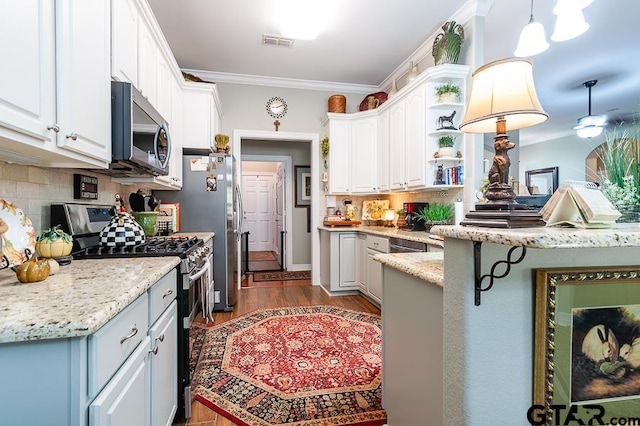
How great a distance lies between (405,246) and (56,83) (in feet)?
8.75

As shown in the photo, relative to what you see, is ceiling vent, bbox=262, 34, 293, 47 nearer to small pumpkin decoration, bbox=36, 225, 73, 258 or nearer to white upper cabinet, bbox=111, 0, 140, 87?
white upper cabinet, bbox=111, 0, 140, 87

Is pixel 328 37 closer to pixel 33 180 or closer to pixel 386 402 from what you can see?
pixel 33 180

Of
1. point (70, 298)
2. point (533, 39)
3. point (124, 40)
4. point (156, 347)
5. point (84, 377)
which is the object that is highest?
point (533, 39)

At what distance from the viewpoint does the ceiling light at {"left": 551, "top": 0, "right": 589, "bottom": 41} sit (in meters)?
2.02

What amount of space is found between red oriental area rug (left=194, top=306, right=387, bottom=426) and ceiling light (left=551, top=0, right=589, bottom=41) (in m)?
2.59

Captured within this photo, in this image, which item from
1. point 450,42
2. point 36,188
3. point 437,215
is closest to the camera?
point 36,188

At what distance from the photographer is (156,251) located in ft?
5.71

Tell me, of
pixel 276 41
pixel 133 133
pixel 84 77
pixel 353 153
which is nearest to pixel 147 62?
pixel 133 133

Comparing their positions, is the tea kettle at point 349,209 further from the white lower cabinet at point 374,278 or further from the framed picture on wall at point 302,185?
the framed picture on wall at point 302,185

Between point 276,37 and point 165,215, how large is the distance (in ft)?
7.06


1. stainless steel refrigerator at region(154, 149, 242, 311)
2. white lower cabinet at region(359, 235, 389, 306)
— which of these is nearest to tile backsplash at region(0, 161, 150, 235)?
stainless steel refrigerator at region(154, 149, 242, 311)

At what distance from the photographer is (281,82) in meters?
4.45

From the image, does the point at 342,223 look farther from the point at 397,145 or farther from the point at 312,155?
the point at 397,145

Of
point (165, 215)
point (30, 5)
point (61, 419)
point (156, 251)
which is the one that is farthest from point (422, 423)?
point (165, 215)
